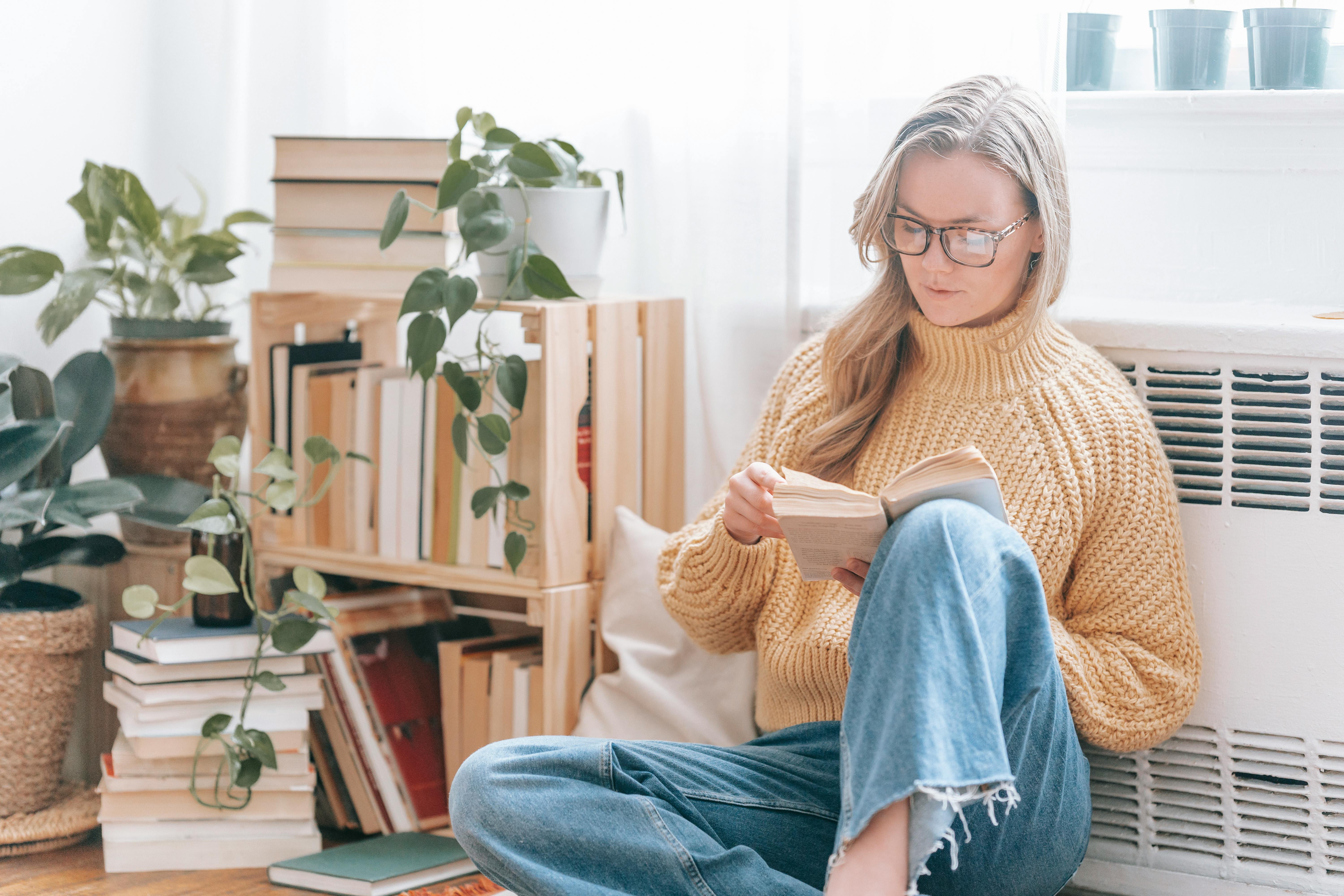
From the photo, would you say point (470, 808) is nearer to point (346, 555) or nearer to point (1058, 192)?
point (346, 555)

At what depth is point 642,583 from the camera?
156cm

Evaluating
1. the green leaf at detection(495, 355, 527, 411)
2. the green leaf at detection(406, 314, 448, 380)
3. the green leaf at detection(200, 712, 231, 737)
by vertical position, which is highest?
the green leaf at detection(406, 314, 448, 380)

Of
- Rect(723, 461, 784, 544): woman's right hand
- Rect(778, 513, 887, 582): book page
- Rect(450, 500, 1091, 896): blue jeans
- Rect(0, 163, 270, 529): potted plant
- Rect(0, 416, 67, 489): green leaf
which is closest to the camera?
Rect(450, 500, 1091, 896): blue jeans

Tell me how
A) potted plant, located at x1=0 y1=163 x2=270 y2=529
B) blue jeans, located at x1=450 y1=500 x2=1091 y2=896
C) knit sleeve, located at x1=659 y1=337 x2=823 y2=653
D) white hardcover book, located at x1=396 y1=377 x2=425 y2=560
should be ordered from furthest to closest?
potted plant, located at x1=0 y1=163 x2=270 y2=529 → white hardcover book, located at x1=396 y1=377 x2=425 y2=560 → knit sleeve, located at x1=659 y1=337 x2=823 y2=653 → blue jeans, located at x1=450 y1=500 x2=1091 y2=896

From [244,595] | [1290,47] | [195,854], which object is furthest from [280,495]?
[1290,47]

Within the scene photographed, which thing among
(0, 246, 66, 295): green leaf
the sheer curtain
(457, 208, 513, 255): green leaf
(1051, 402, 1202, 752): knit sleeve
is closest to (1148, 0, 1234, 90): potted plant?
the sheer curtain

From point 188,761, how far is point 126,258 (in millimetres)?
771

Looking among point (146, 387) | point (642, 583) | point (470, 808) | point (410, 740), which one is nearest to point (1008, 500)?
point (642, 583)

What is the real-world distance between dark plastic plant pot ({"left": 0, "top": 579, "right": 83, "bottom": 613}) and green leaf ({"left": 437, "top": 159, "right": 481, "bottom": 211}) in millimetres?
716

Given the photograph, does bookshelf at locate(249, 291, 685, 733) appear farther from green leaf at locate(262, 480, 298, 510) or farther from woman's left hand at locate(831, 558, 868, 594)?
woman's left hand at locate(831, 558, 868, 594)

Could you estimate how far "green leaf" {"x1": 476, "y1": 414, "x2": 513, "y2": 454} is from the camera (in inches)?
59.1

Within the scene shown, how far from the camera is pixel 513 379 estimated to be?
151 cm

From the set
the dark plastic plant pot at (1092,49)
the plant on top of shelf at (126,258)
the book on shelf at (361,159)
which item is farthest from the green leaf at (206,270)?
the dark plastic plant pot at (1092,49)

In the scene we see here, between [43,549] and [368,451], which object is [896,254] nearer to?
[368,451]
